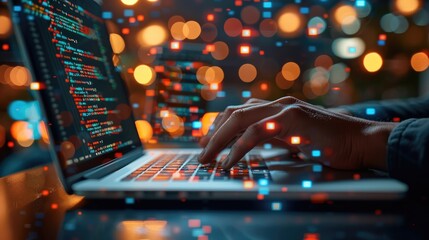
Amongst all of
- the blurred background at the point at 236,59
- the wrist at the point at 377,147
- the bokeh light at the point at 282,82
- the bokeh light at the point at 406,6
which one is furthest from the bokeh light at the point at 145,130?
the bokeh light at the point at 406,6

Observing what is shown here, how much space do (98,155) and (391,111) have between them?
2.73 ft

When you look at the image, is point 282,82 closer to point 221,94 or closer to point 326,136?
point 221,94

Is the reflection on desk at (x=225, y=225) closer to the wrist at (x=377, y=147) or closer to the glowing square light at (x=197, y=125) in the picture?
the wrist at (x=377, y=147)

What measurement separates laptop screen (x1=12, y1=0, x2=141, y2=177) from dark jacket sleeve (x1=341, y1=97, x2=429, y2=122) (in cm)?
64

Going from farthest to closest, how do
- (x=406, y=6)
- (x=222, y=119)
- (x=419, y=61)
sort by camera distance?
(x=419, y=61) → (x=406, y=6) → (x=222, y=119)

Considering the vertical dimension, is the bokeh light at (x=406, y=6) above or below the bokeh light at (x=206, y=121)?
above

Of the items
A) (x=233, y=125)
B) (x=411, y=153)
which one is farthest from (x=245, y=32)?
(x=411, y=153)

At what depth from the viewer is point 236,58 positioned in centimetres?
198

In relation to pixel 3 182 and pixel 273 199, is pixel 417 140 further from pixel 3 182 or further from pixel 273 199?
pixel 3 182

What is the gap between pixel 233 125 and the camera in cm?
74

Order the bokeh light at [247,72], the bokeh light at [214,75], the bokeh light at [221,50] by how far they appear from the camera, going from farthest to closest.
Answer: the bokeh light at [247,72]
the bokeh light at [221,50]
the bokeh light at [214,75]

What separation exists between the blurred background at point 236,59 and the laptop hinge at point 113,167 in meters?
0.42

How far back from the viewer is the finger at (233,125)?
739mm

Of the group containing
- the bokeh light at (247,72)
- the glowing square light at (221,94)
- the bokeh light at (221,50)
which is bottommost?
the glowing square light at (221,94)
